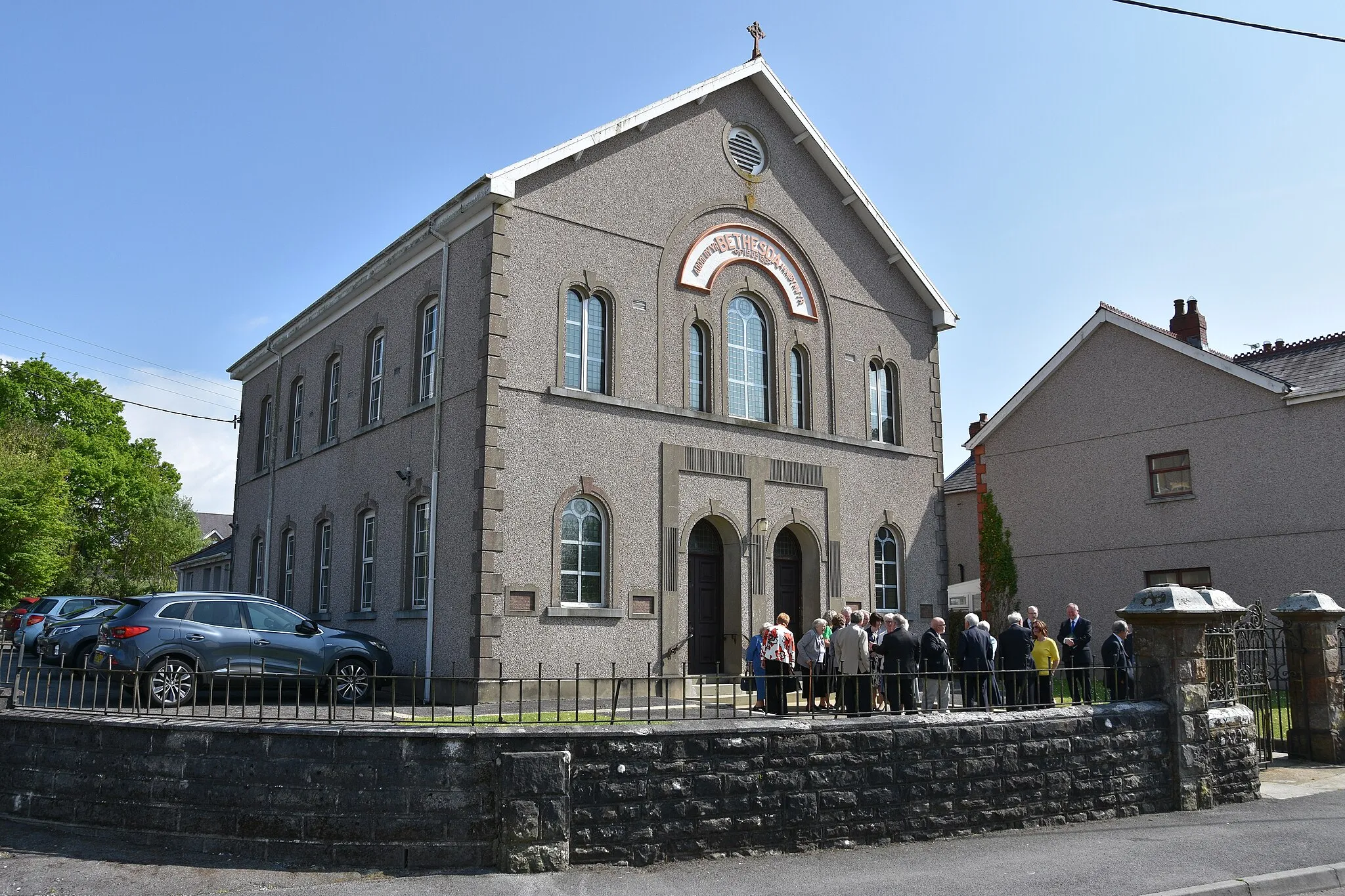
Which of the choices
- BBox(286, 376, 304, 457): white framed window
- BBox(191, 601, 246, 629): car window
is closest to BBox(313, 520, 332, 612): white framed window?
BBox(286, 376, 304, 457): white framed window

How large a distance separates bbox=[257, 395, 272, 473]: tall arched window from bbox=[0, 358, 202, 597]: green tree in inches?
894

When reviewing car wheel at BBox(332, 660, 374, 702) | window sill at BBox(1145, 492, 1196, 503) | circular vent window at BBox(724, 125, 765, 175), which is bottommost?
car wheel at BBox(332, 660, 374, 702)

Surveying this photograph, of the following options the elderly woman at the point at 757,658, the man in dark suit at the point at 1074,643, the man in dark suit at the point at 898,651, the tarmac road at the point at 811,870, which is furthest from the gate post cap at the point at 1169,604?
the elderly woman at the point at 757,658

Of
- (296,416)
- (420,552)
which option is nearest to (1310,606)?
(420,552)

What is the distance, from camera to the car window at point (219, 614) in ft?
46.9

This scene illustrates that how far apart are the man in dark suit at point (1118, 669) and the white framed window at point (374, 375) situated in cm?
1366

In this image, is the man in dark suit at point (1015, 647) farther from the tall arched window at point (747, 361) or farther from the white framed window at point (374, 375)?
the white framed window at point (374, 375)

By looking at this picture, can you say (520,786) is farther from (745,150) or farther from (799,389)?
(745,150)

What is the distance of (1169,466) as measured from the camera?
2541cm

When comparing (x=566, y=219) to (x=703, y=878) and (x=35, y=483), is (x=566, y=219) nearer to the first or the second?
(x=703, y=878)

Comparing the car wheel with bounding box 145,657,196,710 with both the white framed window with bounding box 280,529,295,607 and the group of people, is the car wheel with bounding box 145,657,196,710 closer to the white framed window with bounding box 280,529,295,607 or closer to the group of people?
the group of people

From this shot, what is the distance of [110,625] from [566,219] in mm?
9220

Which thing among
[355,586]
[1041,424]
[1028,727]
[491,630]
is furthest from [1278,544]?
[355,586]

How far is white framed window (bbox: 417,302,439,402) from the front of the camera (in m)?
18.5
